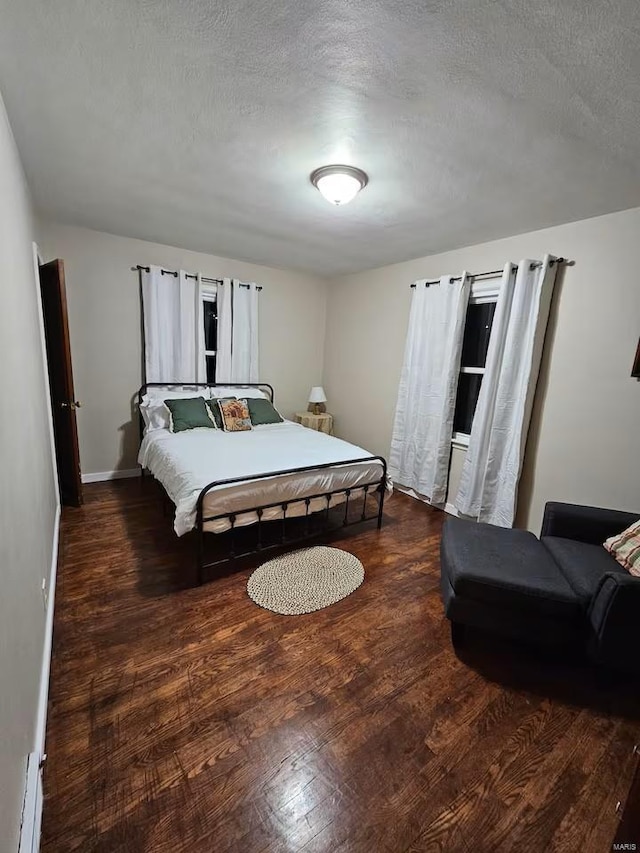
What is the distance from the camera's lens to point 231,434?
11.6 feet

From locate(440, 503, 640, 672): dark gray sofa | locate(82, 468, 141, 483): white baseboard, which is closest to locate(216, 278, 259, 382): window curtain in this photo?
locate(82, 468, 141, 483): white baseboard

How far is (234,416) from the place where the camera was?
3.78 m

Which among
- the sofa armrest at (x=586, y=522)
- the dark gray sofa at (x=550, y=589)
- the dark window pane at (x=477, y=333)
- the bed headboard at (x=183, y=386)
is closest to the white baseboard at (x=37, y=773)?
the dark gray sofa at (x=550, y=589)

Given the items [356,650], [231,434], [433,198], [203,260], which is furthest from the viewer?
[203,260]

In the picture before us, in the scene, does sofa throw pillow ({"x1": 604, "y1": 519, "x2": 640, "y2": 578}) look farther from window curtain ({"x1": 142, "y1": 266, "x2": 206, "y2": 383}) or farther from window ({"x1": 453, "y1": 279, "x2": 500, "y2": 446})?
window curtain ({"x1": 142, "y1": 266, "x2": 206, "y2": 383})

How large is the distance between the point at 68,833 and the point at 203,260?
4.30 meters

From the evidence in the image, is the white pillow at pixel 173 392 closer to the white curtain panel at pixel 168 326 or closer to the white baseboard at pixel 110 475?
the white curtain panel at pixel 168 326

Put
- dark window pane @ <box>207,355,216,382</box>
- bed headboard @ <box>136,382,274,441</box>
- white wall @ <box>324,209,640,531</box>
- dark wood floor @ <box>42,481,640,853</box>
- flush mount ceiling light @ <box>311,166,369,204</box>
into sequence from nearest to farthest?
1. dark wood floor @ <box>42,481,640,853</box>
2. flush mount ceiling light @ <box>311,166,369,204</box>
3. white wall @ <box>324,209,640,531</box>
4. bed headboard @ <box>136,382,274,441</box>
5. dark window pane @ <box>207,355,216,382</box>

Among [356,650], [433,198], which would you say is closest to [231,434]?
[356,650]

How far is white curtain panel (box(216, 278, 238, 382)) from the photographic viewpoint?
13.5 ft

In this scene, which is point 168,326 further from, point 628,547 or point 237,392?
point 628,547

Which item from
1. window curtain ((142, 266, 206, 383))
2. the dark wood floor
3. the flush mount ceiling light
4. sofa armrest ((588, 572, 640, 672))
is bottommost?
the dark wood floor

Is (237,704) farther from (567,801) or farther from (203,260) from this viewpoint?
(203,260)

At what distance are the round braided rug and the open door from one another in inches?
80.0
